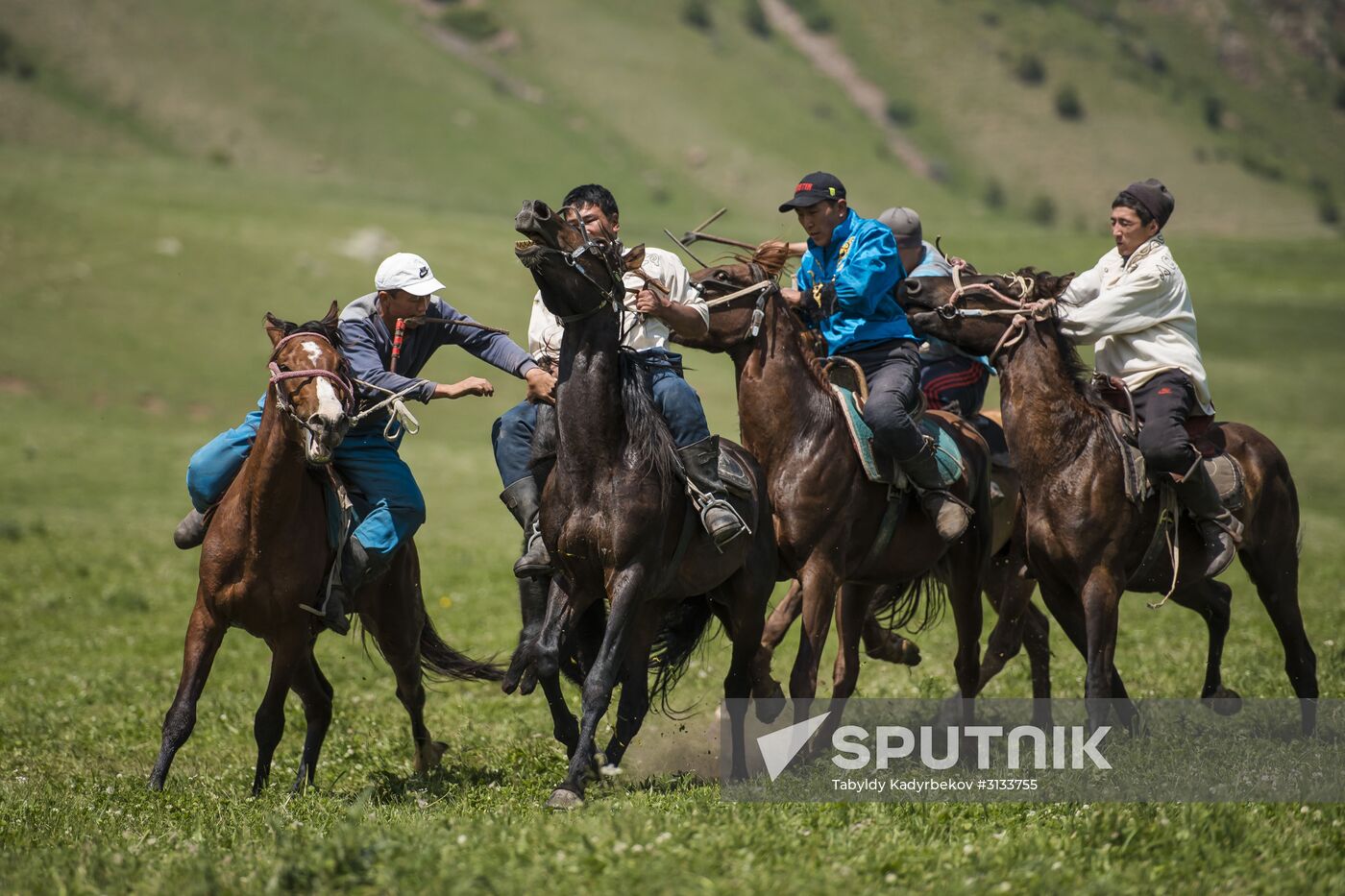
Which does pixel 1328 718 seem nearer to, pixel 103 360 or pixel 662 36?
pixel 103 360

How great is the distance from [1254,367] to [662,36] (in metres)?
95.0

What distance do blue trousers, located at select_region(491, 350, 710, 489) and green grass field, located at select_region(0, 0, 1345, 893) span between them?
2017mm

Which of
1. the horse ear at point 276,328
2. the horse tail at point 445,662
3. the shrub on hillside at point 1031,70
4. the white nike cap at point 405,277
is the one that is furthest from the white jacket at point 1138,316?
the shrub on hillside at point 1031,70

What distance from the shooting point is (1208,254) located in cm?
6162

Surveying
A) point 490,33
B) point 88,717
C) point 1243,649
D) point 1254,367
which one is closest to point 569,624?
point 88,717

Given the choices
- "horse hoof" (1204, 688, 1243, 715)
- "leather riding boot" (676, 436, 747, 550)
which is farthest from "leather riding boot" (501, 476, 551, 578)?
"horse hoof" (1204, 688, 1243, 715)

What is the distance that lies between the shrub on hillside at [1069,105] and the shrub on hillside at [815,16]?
25304 millimetres

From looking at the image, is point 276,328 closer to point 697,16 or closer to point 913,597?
point 913,597

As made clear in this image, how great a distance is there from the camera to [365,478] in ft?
30.2

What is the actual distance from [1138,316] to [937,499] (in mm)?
1825

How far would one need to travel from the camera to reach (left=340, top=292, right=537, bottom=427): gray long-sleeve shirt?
894 centimetres

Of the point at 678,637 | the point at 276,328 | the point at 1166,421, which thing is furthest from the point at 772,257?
the point at 276,328

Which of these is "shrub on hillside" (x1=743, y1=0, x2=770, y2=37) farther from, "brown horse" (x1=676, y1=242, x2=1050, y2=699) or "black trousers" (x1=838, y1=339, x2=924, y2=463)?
"black trousers" (x1=838, y1=339, x2=924, y2=463)

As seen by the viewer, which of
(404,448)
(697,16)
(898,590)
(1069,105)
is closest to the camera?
(898,590)
